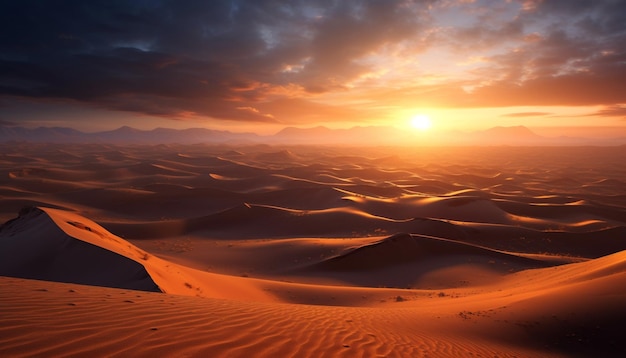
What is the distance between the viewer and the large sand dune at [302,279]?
4.25 m

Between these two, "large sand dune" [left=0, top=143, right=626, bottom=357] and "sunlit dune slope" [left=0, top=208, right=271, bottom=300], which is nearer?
"large sand dune" [left=0, top=143, right=626, bottom=357]

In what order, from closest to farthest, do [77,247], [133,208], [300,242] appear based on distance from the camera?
1. [77,247]
2. [300,242]
3. [133,208]

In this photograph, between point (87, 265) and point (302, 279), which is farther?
point (302, 279)

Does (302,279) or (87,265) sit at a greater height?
(87,265)

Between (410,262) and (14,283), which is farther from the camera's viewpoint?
(410,262)

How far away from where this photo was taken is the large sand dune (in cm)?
425

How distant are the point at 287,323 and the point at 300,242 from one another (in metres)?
12.5

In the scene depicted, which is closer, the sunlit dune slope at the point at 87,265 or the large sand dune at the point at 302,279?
the large sand dune at the point at 302,279

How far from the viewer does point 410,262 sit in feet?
51.5

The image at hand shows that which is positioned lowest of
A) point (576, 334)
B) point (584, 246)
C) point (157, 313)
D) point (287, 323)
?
point (584, 246)

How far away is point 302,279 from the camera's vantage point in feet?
44.6

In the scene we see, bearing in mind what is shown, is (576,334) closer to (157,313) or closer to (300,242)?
(157,313)

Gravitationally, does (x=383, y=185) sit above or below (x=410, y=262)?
above

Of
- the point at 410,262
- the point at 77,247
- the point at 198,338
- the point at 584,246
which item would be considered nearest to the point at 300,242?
the point at 410,262
